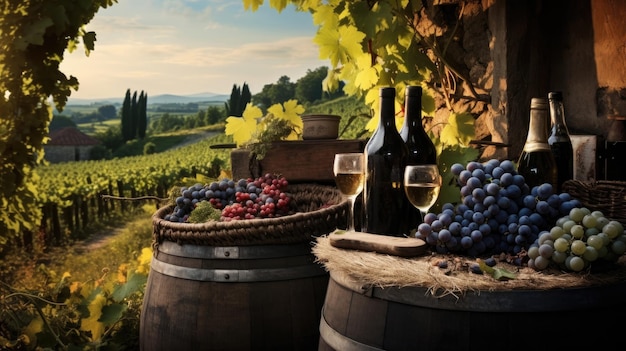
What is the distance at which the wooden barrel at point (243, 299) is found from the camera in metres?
2.19

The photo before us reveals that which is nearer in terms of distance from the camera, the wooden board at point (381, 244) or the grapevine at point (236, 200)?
the wooden board at point (381, 244)

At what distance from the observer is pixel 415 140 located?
218cm

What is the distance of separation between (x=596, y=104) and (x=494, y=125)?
448 millimetres

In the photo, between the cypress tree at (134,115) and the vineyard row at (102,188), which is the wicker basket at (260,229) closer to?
the vineyard row at (102,188)

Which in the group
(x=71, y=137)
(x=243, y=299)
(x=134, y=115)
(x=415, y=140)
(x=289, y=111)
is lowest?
(x=71, y=137)

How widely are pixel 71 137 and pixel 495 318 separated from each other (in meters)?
45.1

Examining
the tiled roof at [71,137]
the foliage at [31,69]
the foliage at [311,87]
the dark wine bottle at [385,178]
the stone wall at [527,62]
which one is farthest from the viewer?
the tiled roof at [71,137]

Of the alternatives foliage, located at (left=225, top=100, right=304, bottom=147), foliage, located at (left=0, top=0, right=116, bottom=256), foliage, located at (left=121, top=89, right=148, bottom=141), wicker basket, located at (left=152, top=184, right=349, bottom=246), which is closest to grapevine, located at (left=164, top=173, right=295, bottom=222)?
wicker basket, located at (left=152, top=184, right=349, bottom=246)

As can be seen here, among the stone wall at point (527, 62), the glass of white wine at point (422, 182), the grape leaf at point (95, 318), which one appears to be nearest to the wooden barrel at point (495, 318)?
the glass of white wine at point (422, 182)

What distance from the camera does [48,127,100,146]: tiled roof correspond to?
138 feet

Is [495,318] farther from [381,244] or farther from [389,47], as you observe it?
[389,47]

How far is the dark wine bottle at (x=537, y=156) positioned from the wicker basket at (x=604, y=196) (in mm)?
83

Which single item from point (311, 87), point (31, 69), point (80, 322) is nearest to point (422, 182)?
point (80, 322)

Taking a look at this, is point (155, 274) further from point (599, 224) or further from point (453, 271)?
point (599, 224)
